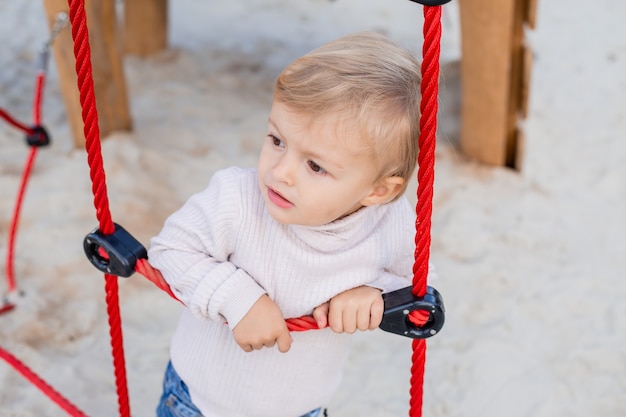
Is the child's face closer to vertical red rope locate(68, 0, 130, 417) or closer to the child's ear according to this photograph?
the child's ear

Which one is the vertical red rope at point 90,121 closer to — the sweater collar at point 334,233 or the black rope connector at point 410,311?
the sweater collar at point 334,233

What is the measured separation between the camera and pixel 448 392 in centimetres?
174

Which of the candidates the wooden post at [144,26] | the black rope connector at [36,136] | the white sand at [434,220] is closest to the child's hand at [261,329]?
the white sand at [434,220]

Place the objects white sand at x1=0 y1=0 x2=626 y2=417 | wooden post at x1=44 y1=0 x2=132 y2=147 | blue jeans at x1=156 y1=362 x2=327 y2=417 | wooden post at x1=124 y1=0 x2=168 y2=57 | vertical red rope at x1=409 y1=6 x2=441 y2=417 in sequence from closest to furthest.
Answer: vertical red rope at x1=409 y1=6 x2=441 y2=417 → blue jeans at x1=156 y1=362 x2=327 y2=417 → white sand at x1=0 y1=0 x2=626 y2=417 → wooden post at x1=44 y1=0 x2=132 y2=147 → wooden post at x1=124 y1=0 x2=168 y2=57

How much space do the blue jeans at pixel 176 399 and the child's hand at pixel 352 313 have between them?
0.23m

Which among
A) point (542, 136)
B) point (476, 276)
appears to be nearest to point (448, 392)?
point (476, 276)

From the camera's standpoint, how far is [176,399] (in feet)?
3.64

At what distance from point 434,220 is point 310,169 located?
4.78 ft

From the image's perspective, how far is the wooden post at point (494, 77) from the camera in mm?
2270

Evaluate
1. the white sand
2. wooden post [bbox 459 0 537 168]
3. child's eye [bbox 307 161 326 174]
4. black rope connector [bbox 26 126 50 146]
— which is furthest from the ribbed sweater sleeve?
wooden post [bbox 459 0 537 168]

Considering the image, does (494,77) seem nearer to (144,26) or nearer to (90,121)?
(144,26)

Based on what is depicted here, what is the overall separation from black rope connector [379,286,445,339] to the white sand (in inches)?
15.9

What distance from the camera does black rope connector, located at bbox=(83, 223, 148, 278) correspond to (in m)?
1.00

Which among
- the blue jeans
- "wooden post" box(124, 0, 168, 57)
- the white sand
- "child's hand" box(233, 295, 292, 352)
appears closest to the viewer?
"child's hand" box(233, 295, 292, 352)
